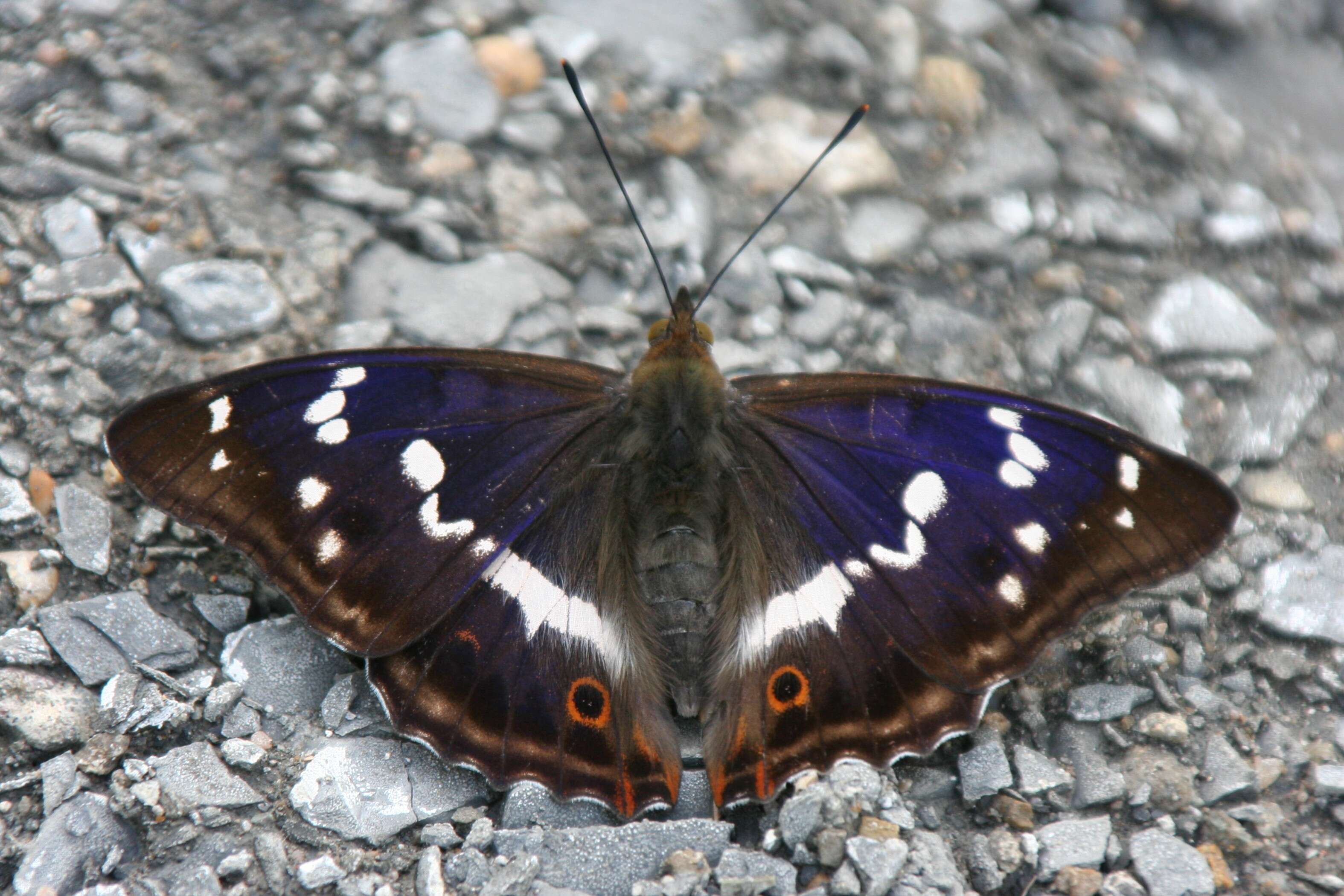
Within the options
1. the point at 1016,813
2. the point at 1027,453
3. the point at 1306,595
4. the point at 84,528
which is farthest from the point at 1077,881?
the point at 84,528

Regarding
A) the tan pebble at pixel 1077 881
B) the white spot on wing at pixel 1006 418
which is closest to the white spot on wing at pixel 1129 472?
the white spot on wing at pixel 1006 418

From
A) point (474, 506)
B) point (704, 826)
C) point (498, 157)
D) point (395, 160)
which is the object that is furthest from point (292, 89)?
point (704, 826)

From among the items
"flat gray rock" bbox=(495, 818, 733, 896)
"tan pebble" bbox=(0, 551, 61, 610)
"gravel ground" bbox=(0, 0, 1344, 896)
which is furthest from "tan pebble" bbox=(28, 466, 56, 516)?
"flat gray rock" bbox=(495, 818, 733, 896)

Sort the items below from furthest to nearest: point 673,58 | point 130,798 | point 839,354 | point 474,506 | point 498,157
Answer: point 673,58 → point 498,157 → point 839,354 → point 474,506 → point 130,798

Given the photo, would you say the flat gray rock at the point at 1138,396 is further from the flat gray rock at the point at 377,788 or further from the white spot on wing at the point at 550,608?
the flat gray rock at the point at 377,788

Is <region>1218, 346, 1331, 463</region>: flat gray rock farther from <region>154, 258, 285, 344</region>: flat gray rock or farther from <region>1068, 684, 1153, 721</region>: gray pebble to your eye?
<region>154, 258, 285, 344</region>: flat gray rock

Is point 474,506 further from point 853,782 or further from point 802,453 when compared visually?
point 853,782
